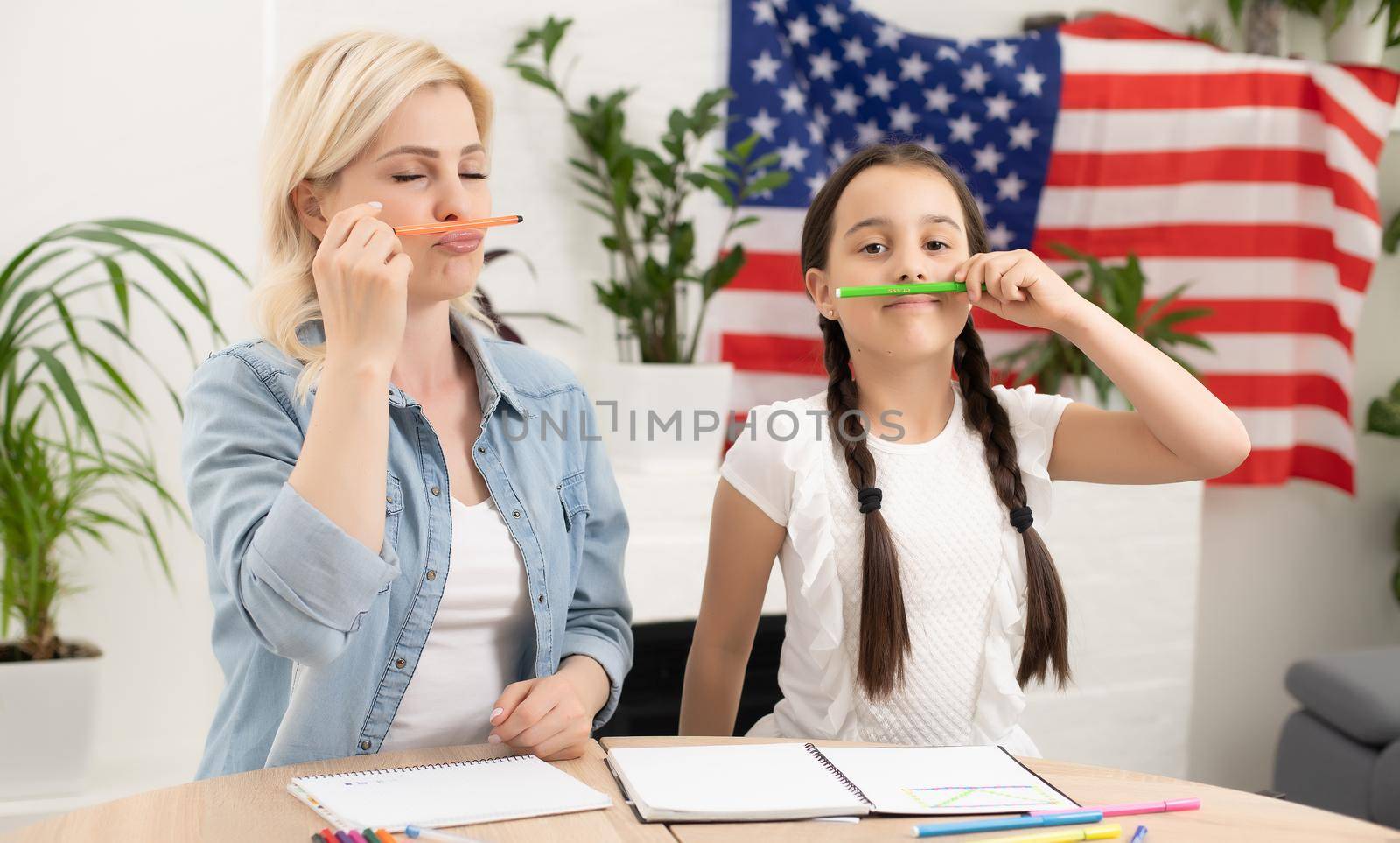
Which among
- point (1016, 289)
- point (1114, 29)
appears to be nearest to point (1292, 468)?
point (1114, 29)

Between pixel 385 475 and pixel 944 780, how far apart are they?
553 mm

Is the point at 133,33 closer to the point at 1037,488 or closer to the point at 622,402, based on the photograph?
the point at 622,402

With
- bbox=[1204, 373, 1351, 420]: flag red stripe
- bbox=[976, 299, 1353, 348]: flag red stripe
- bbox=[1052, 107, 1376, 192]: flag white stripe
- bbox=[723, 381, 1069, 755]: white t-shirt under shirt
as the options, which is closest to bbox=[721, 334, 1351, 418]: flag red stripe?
bbox=[1204, 373, 1351, 420]: flag red stripe

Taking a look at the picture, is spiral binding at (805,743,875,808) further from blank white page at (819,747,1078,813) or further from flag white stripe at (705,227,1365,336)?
flag white stripe at (705,227,1365,336)

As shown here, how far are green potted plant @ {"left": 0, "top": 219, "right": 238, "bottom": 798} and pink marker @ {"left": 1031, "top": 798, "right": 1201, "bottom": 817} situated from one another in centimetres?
157

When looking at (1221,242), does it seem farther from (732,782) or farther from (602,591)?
(732,782)

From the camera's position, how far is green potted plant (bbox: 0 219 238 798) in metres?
2.02

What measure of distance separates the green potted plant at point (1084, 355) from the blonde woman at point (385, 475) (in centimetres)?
169

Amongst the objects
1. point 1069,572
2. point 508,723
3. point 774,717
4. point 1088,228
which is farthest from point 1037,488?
point 1088,228

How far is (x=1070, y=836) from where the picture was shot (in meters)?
0.87

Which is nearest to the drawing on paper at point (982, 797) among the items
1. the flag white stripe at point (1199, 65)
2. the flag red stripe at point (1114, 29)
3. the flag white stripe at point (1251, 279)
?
the flag white stripe at point (1251, 279)

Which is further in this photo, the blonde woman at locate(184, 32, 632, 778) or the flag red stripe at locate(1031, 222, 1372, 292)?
the flag red stripe at locate(1031, 222, 1372, 292)

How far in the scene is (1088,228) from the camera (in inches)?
117

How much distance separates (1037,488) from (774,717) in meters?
0.43
